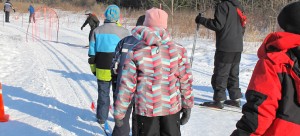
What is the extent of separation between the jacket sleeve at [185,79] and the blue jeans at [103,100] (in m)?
1.79

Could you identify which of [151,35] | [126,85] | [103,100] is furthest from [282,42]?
[103,100]

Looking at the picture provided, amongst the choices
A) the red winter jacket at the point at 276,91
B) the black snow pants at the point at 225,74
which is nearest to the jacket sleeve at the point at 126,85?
Answer: the red winter jacket at the point at 276,91

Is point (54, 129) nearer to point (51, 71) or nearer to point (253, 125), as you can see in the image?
point (253, 125)

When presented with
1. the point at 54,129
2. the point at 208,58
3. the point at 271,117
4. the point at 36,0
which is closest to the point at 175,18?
→ the point at 208,58

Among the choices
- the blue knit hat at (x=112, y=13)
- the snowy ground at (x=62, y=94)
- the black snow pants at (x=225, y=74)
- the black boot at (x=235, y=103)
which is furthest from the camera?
the black boot at (x=235, y=103)

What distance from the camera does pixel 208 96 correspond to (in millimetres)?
6613

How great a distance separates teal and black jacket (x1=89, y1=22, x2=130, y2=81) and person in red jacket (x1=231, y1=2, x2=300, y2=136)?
9.01 ft

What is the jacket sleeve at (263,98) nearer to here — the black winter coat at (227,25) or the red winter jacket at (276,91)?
the red winter jacket at (276,91)

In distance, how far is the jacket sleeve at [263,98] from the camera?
1.95 meters

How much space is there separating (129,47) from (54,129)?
2.28m

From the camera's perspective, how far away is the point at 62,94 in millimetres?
6645

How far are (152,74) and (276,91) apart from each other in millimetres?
1198

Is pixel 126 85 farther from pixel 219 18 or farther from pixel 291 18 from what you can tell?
pixel 219 18

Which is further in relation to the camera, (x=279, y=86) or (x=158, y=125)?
(x=158, y=125)
